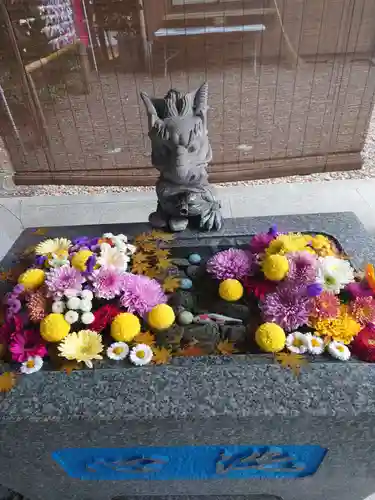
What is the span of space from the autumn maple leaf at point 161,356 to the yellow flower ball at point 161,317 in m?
0.06

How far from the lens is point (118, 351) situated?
89 centimetres

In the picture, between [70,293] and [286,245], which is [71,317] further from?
[286,245]

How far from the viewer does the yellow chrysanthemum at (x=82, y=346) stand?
87 cm

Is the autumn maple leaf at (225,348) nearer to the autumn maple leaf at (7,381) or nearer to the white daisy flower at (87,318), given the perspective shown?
the white daisy flower at (87,318)

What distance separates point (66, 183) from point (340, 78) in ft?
5.42

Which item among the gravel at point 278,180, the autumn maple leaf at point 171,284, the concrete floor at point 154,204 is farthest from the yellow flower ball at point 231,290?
the gravel at point 278,180

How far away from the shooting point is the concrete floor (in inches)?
81.5

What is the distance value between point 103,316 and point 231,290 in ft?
1.09

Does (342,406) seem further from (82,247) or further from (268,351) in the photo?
(82,247)

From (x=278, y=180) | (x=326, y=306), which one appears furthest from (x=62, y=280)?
(x=278, y=180)

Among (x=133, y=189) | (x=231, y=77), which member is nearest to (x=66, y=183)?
(x=133, y=189)

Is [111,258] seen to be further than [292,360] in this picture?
Yes

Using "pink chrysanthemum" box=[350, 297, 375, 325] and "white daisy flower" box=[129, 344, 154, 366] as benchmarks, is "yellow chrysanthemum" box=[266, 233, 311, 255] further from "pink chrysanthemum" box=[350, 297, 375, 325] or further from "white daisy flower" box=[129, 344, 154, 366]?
"white daisy flower" box=[129, 344, 154, 366]

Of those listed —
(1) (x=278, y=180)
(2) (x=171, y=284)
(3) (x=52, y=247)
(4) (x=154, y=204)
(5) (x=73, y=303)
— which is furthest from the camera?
(1) (x=278, y=180)
